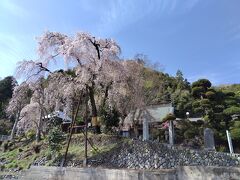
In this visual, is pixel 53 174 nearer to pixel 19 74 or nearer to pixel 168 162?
pixel 168 162

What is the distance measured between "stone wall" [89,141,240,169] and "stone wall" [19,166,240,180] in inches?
60.5

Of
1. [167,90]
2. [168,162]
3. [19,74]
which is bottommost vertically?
[168,162]

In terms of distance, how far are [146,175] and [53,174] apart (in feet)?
14.4

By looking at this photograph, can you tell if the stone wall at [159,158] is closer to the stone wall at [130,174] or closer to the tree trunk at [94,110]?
the stone wall at [130,174]

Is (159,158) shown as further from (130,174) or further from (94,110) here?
(94,110)

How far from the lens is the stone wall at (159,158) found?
1069 centimetres

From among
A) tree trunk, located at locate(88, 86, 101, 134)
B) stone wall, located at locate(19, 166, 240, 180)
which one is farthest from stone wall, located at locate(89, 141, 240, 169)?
tree trunk, located at locate(88, 86, 101, 134)

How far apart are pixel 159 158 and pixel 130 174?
8.98ft

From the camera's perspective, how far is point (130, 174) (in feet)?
27.6

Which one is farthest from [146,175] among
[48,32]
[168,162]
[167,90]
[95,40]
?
[167,90]

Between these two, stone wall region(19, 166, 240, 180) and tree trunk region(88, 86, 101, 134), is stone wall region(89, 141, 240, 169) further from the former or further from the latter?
tree trunk region(88, 86, 101, 134)

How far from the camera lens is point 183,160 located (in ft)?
35.4

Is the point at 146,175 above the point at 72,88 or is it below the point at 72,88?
below

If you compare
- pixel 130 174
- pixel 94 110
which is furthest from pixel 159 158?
pixel 94 110
